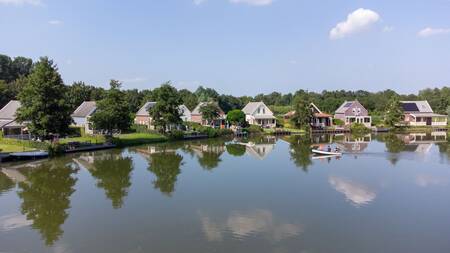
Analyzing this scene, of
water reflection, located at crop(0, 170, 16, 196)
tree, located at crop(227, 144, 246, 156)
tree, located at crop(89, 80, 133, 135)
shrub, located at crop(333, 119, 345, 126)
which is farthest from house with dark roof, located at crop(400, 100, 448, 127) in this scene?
water reflection, located at crop(0, 170, 16, 196)

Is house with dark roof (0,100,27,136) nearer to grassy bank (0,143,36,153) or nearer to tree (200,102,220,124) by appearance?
grassy bank (0,143,36,153)

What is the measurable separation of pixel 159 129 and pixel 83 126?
9.70 meters

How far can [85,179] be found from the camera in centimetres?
2398

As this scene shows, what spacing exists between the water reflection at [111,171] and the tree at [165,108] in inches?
449

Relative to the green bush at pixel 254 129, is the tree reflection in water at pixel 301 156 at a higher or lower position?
lower

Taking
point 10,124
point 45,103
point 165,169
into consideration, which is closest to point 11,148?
point 45,103

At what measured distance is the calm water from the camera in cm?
1312

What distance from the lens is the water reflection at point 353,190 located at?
1838 centimetres

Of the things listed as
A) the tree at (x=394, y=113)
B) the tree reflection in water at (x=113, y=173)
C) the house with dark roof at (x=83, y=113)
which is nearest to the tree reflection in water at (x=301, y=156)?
the tree reflection in water at (x=113, y=173)

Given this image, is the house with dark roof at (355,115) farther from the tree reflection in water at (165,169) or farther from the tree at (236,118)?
the tree reflection in water at (165,169)

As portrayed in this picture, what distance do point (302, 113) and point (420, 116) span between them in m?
22.5

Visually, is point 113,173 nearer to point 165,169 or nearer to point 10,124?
point 165,169

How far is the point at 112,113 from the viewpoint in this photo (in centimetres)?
3834

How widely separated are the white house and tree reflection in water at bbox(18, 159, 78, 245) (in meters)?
39.8
